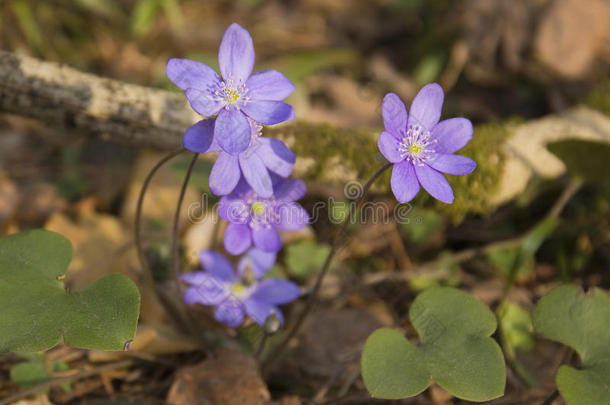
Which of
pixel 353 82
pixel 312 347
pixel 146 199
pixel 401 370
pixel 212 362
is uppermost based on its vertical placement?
pixel 353 82

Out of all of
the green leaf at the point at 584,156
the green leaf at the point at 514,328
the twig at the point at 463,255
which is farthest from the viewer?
the twig at the point at 463,255

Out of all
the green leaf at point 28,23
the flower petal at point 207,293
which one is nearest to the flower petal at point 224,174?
the flower petal at point 207,293

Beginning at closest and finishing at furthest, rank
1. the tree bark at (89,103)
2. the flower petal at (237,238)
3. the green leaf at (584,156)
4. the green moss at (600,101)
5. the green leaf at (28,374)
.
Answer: the flower petal at (237,238), the green leaf at (28,374), the tree bark at (89,103), the green leaf at (584,156), the green moss at (600,101)

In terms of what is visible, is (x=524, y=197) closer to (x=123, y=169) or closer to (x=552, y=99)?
(x=552, y=99)

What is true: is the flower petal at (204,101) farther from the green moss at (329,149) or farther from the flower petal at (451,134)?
the green moss at (329,149)

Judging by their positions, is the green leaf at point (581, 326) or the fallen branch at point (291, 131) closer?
the green leaf at point (581, 326)

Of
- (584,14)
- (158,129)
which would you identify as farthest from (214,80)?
(584,14)

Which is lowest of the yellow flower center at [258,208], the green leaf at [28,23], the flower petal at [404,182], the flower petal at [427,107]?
the yellow flower center at [258,208]
